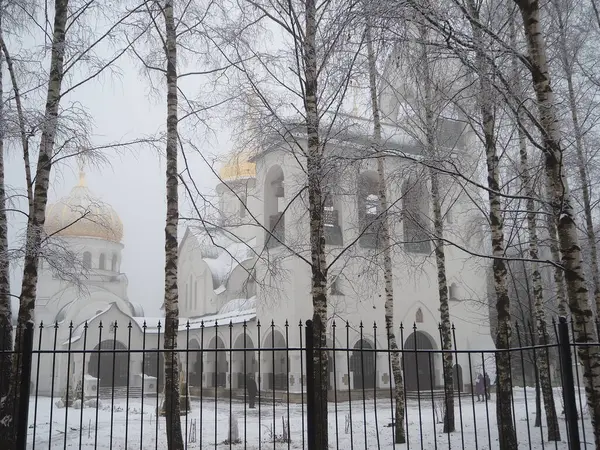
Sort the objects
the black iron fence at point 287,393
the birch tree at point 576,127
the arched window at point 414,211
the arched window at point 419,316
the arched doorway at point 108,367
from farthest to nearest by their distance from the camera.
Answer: the arched doorway at point 108,367
the arched window at point 419,316
the birch tree at point 576,127
the arched window at point 414,211
the black iron fence at point 287,393

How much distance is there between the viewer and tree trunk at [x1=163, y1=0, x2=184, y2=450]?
8703 millimetres

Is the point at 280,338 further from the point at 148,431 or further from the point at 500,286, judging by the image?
the point at 500,286

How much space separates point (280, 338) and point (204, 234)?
564 inches

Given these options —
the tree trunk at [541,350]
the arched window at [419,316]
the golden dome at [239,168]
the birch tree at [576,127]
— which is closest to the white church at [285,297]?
the arched window at [419,316]

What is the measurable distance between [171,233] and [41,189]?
214 centimetres

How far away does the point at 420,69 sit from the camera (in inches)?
251

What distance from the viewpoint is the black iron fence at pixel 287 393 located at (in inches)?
220

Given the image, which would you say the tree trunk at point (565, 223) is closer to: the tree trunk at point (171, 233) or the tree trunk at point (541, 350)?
the tree trunk at point (541, 350)

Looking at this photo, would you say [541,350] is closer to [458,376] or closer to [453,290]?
[458,376]

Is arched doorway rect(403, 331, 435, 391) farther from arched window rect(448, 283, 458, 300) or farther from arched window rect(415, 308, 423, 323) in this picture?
arched window rect(448, 283, 458, 300)

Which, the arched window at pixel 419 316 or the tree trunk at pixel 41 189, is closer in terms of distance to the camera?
the tree trunk at pixel 41 189

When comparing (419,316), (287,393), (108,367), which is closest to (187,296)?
(108,367)

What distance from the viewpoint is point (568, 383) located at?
5316 mm

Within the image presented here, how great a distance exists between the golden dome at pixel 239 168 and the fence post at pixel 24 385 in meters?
5.86
